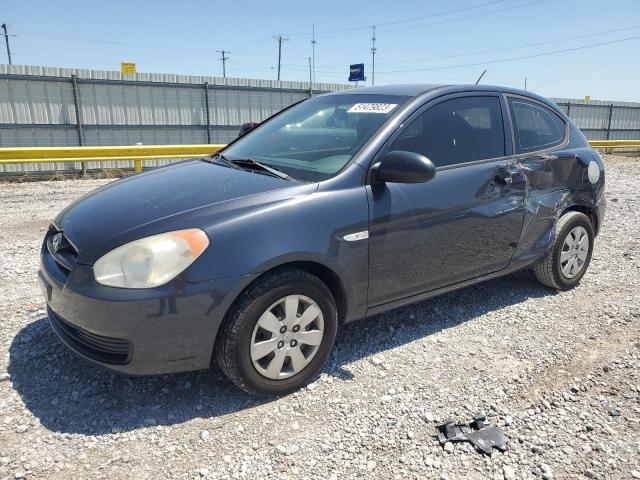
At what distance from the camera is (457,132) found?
11.5 feet

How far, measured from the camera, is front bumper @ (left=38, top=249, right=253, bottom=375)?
91.7 inches

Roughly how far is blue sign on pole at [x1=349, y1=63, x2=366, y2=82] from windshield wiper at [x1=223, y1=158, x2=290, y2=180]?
1309 inches

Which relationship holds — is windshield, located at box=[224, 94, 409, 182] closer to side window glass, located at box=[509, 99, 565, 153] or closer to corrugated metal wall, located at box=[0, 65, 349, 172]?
side window glass, located at box=[509, 99, 565, 153]

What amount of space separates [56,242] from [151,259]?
2.73ft

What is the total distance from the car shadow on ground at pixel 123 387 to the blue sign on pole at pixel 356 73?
110ft

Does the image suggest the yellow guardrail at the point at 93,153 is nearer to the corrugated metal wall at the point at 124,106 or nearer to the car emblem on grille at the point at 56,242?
the corrugated metal wall at the point at 124,106

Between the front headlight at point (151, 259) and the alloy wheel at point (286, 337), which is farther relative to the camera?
the alloy wheel at point (286, 337)

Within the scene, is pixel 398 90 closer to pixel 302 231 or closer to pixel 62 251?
pixel 302 231

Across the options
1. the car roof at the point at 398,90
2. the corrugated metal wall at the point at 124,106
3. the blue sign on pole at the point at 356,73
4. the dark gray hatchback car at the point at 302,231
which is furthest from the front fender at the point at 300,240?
the blue sign on pole at the point at 356,73

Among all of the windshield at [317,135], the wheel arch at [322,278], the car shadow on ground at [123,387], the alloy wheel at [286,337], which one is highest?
the windshield at [317,135]

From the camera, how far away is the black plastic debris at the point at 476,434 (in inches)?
95.7

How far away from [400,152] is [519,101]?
1.71 meters

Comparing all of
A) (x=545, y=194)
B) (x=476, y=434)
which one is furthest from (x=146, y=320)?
(x=545, y=194)

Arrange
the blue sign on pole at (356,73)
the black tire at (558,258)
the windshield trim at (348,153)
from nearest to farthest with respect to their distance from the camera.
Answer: the windshield trim at (348,153) → the black tire at (558,258) → the blue sign on pole at (356,73)
